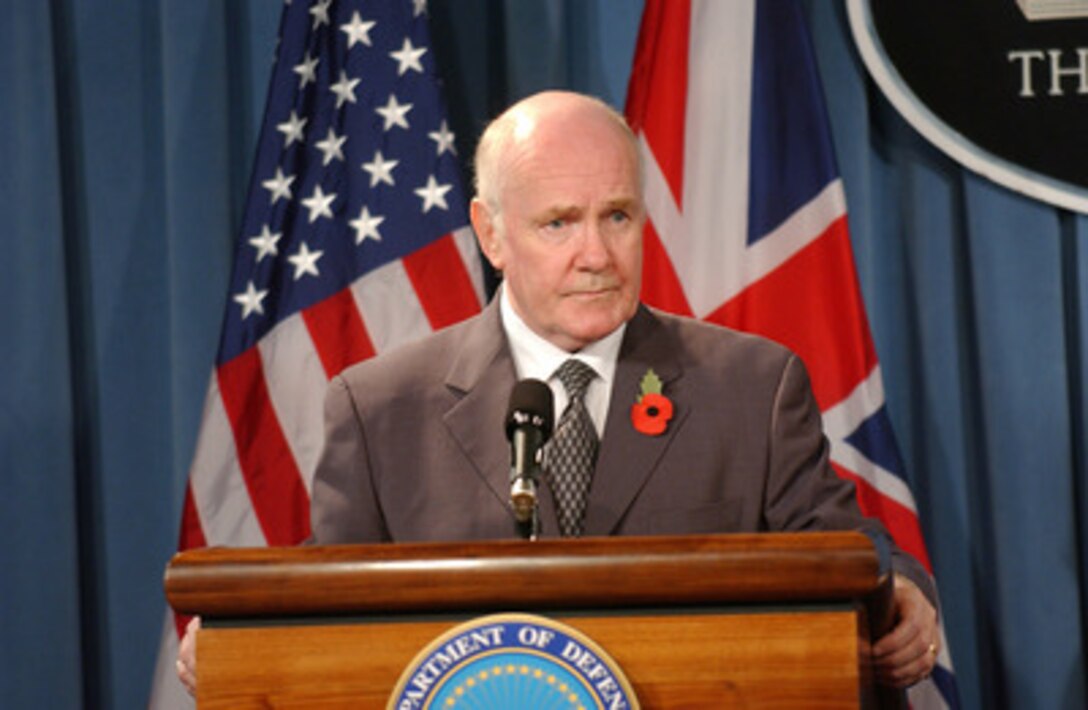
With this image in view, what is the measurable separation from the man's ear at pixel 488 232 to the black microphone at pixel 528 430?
68 cm

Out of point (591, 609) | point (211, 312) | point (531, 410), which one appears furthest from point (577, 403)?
point (211, 312)

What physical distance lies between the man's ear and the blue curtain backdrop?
1260 mm

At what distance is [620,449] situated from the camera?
2.03 meters

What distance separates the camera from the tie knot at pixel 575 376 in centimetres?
211

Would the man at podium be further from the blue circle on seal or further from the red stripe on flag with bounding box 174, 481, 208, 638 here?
the red stripe on flag with bounding box 174, 481, 208, 638

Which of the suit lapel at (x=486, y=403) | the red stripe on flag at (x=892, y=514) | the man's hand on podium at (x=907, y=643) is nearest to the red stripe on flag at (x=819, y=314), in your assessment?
the red stripe on flag at (x=892, y=514)

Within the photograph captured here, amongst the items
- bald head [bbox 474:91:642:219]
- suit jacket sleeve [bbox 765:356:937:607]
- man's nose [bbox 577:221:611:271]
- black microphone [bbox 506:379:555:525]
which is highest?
bald head [bbox 474:91:642:219]

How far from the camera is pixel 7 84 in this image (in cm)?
362

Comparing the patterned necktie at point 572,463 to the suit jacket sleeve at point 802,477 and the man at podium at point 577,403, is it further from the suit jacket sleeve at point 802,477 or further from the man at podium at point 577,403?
the suit jacket sleeve at point 802,477

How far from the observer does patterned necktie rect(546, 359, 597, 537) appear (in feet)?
6.59

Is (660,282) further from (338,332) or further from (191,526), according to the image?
(191,526)

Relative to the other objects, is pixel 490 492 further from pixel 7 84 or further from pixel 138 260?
pixel 7 84

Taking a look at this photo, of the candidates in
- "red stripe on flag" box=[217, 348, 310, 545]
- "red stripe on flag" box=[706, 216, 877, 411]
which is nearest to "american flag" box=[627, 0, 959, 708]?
"red stripe on flag" box=[706, 216, 877, 411]

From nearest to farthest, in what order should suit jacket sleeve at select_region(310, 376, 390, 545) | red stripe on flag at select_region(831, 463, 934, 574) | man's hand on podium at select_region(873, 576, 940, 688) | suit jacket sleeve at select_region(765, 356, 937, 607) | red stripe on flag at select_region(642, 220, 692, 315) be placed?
1. man's hand on podium at select_region(873, 576, 940, 688)
2. suit jacket sleeve at select_region(765, 356, 937, 607)
3. suit jacket sleeve at select_region(310, 376, 390, 545)
4. red stripe on flag at select_region(831, 463, 934, 574)
5. red stripe on flag at select_region(642, 220, 692, 315)
